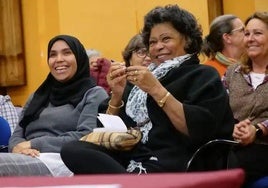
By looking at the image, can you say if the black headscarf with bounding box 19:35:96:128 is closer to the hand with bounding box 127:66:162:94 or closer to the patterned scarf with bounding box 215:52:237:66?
the patterned scarf with bounding box 215:52:237:66

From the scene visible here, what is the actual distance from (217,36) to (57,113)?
129 centimetres

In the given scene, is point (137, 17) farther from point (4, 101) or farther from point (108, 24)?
point (4, 101)

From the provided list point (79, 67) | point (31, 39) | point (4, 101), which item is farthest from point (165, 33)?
point (31, 39)

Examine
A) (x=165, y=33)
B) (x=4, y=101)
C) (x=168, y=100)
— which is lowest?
(x=4, y=101)

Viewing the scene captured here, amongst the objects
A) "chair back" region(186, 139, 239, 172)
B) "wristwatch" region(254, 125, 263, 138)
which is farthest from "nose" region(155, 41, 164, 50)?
"wristwatch" region(254, 125, 263, 138)

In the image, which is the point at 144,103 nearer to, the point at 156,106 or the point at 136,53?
the point at 156,106

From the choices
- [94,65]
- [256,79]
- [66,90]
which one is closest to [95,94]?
[66,90]

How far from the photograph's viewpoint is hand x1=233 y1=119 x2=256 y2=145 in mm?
2752

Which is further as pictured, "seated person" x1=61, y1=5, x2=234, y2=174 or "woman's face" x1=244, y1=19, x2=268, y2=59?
"woman's face" x1=244, y1=19, x2=268, y2=59

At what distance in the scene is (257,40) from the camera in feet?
10.2

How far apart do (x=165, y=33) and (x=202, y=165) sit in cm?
63

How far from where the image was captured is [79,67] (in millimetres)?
3420

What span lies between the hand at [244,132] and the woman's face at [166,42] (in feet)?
1.57

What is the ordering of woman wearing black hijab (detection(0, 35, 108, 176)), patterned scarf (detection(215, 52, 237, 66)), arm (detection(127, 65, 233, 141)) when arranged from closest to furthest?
arm (detection(127, 65, 233, 141)) → woman wearing black hijab (detection(0, 35, 108, 176)) → patterned scarf (detection(215, 52, 237, 66))
